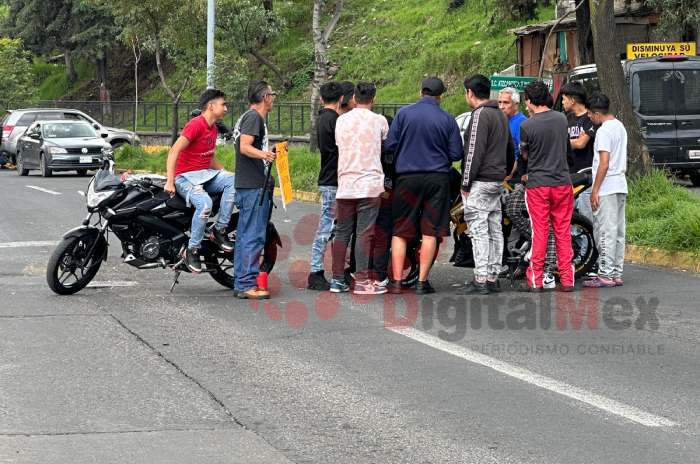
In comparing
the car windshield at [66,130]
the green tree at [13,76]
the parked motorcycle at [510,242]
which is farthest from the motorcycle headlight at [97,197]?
the green tree at [13,76]

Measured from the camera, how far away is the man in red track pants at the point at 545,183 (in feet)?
37.5

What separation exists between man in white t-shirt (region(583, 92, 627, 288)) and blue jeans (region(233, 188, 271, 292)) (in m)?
3.24

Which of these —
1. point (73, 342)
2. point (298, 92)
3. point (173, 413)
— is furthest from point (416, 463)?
point (298, 92)

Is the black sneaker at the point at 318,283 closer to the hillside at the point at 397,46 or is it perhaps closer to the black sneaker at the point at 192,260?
the black sneaker at the point at 192,260

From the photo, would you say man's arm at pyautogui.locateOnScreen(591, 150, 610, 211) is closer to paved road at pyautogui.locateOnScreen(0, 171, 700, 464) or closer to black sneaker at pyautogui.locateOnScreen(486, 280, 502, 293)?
paved road at pyautogui.locateOnScreen(0, 171, 700, 464)

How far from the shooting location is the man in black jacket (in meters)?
11.2

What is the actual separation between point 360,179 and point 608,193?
2525 mm

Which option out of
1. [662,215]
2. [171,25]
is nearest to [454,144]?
[662,215]

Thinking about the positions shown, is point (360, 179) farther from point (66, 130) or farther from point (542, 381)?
point (66, 130)

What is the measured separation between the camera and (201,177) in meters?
11.4

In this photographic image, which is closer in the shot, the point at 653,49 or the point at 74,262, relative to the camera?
the point at 74,262

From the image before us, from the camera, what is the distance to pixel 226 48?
42375mm

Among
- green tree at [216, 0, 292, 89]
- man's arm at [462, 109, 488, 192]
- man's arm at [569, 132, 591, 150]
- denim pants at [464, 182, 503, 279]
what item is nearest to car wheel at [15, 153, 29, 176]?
green tree at [216, 0, 292, 89]

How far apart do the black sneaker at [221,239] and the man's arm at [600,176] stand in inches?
140
